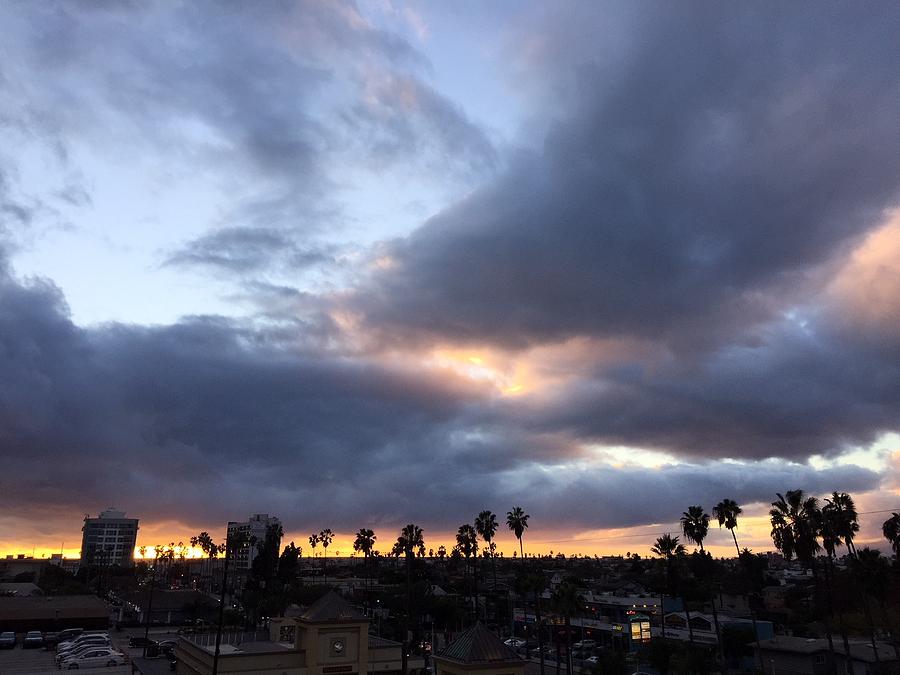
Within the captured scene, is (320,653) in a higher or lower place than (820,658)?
higher

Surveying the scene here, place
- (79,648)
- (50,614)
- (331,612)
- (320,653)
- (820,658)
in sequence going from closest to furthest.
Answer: (320,653) < (331,612) < (820,658) < (79,648) < (50,614)

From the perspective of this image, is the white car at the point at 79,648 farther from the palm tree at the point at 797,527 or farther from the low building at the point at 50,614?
the palm tree at the point at 797,527

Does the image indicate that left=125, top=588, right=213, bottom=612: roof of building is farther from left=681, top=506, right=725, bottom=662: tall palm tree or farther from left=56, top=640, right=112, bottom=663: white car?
left=681, top=506, right=725, bottom=662: tall palm tree

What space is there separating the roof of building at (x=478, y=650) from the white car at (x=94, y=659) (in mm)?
62252

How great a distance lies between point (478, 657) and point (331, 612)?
20.9m

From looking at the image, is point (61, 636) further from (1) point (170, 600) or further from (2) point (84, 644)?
(1) point (170, 600)

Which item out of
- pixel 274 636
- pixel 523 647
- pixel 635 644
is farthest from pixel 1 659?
pixel 635 644

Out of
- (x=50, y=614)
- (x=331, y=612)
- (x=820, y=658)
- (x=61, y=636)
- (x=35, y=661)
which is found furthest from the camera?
(x=50, y=614)

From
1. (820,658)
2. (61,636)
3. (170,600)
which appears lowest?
(820,658)

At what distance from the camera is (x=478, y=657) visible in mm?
31156

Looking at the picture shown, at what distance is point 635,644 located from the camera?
9925cm

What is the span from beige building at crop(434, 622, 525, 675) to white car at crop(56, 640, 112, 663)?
66136 millimetres

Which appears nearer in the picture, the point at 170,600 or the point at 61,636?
the point at 61,636

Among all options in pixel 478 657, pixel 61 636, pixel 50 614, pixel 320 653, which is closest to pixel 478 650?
pixel 478 657
